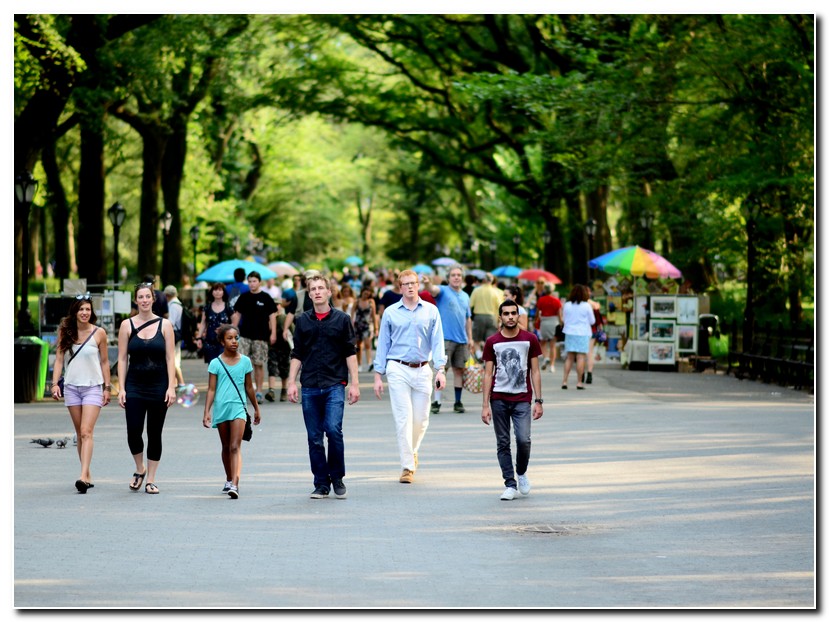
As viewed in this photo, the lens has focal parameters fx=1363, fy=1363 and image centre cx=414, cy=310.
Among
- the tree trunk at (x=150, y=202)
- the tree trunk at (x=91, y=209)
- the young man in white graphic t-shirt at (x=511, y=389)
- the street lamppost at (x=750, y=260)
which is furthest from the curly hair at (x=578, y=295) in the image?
the tree trunk at (x=150, y=202)

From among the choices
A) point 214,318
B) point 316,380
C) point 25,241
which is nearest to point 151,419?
point 316,380

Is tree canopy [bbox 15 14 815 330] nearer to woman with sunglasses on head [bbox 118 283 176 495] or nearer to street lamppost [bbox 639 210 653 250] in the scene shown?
street lamppost [bbox 639 210 653 250]

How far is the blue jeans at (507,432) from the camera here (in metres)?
10.8

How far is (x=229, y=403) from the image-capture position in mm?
10969

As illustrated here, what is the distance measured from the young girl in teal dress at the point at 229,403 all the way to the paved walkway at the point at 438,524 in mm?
326

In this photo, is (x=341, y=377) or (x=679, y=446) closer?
(x=341, y=377)

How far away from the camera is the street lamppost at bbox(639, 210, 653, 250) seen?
3881cm

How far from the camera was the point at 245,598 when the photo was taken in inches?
281

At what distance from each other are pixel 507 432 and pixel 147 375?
2.96m

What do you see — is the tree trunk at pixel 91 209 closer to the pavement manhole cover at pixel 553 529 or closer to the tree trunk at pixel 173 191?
the tree trunk at pixel 173 191

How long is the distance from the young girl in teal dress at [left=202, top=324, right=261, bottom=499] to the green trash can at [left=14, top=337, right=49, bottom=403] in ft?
30.7

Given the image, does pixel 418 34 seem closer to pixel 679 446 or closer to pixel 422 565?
pixel 679 446

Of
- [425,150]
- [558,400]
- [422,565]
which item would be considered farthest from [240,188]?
[422,565]

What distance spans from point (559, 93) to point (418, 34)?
13.0 metres
